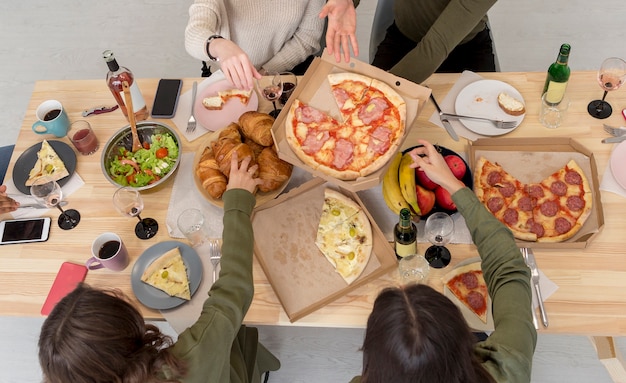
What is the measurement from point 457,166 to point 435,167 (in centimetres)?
13

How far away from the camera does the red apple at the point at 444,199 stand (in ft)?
5.56

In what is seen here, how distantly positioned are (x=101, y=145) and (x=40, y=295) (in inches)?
24.4

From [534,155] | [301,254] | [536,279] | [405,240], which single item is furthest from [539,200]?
[301,254]

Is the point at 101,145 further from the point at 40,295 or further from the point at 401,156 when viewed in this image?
the point at 401,156

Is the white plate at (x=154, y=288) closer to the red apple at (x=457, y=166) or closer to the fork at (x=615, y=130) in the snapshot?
the red apple at (x=457, y=166)

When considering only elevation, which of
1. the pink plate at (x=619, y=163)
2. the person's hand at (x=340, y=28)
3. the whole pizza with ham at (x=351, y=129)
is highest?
the person's hand at (x=340, y=28)

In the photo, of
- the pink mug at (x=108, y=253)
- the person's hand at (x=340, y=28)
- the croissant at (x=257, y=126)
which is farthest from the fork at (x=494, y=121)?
the pink mug at (x=108, y=253)

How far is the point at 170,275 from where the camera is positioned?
1.69 metres

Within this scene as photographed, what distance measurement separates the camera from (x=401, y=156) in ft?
5.83

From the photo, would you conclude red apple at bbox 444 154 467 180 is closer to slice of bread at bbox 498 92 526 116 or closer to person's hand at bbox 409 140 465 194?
person's hand at bbox 409 140 465 194

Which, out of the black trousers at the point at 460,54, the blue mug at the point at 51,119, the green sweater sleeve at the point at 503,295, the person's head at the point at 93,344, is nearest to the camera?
the person's head at the point at 93,344

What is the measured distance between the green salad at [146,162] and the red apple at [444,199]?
3.18 feet

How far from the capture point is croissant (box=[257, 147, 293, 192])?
5.82 ft

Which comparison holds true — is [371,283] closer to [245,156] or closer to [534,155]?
[245,156]
